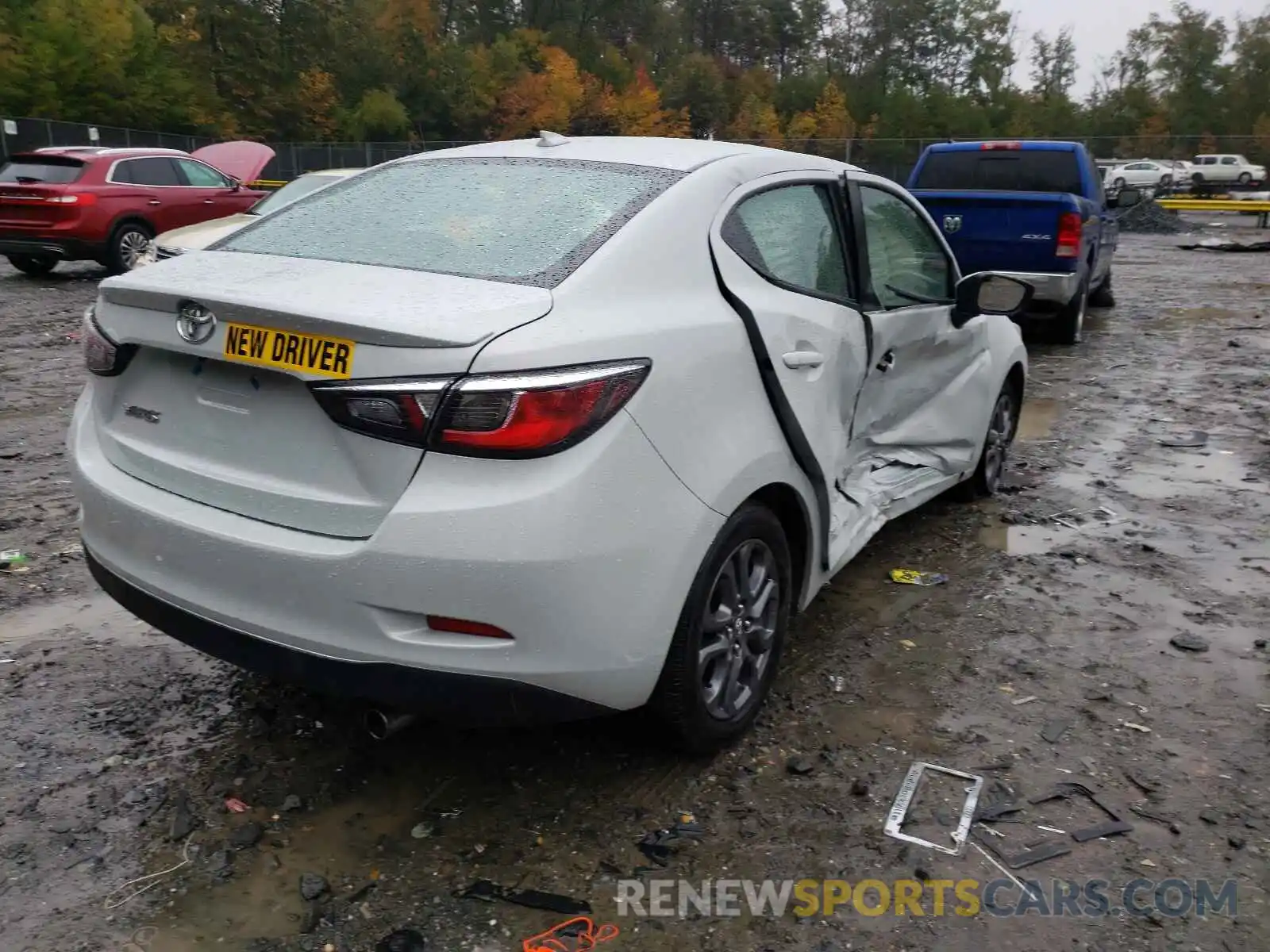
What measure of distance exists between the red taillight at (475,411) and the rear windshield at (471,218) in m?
0.37

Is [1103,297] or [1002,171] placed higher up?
[1002,171]

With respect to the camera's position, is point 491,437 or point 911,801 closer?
point 491,437

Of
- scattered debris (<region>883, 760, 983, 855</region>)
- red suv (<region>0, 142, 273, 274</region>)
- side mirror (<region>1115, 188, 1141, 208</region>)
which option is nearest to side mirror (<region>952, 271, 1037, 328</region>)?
scattered debris (<region>883, 760, 983, 855</region>)

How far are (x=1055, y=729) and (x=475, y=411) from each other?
2176mm

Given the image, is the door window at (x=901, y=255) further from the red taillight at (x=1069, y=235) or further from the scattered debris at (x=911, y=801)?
the red taillight at (x=1069, y=235)

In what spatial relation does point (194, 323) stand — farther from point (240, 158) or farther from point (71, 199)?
point (240, 158)

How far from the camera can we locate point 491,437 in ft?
7.98

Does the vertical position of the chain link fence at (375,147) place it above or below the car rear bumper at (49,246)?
above

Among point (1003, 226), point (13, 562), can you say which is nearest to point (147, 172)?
point (1003, 226)

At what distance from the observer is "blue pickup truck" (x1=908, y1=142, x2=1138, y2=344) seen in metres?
10.2

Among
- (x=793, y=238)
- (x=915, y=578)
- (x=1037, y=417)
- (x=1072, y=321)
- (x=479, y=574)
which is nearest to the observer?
(x=479, y=574)

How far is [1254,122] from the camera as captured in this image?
6556cm

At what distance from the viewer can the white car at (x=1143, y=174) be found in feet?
149

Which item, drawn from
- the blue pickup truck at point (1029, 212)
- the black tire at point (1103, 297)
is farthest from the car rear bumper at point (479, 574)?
the black tire at point (1103, 297)
